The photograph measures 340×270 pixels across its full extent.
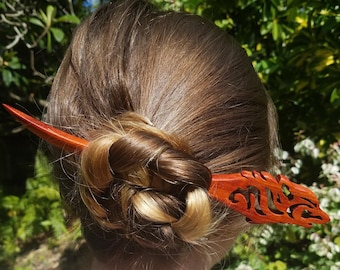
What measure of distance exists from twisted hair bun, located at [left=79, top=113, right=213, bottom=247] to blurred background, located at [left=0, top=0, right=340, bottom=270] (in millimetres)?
317

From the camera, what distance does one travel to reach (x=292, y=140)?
2.14m

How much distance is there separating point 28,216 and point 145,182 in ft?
6.94

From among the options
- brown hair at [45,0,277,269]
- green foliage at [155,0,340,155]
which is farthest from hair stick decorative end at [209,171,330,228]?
green foliage at [155,0,340,155]

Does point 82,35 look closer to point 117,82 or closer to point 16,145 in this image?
point 117,82

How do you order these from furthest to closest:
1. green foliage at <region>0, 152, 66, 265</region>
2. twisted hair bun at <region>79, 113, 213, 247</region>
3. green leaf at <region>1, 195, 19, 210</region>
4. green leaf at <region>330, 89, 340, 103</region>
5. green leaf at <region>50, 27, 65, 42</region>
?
green leaf at <region>1, 195, 19, 210</region>, green foliage at <region>0, 152, 66, 265</region>, green leaf at <region>50, 27, 65, 42</region>, green leaf at <region>330, 89, 340, 103</region>, twisted hair bun at <region>79, 113, 213, 247</region>

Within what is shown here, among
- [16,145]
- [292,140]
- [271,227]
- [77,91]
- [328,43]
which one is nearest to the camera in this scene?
[77,91]

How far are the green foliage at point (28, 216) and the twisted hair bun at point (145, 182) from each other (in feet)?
6.03

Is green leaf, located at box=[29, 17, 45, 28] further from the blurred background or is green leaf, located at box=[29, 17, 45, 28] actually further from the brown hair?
the brown hair

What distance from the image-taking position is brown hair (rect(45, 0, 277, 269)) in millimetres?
751

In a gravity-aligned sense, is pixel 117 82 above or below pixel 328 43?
above

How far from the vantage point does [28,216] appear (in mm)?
2723

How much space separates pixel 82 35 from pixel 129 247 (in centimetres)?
37

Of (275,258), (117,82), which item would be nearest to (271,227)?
(275,258)

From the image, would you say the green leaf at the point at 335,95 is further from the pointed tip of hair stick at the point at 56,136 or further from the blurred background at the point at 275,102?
the pointed tip of hair stick at the point at 56,136
